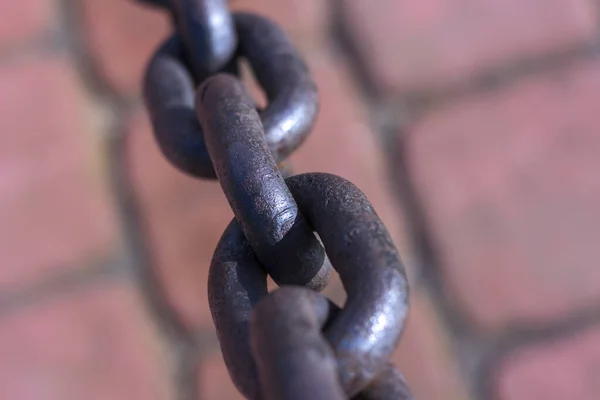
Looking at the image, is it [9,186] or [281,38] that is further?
[9,186]

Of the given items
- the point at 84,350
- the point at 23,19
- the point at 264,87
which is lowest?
the point at 84,350

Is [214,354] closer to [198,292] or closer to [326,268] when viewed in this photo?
[198,292]

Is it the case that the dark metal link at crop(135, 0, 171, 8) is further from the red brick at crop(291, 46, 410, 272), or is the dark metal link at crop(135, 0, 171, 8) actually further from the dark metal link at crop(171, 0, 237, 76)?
the red brick at crop(291, 46, 410, 272)

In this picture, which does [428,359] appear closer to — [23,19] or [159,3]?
[159,3]

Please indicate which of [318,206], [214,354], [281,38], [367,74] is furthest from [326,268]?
[367,74]

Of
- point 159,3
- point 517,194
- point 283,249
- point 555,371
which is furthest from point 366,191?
point 283,249

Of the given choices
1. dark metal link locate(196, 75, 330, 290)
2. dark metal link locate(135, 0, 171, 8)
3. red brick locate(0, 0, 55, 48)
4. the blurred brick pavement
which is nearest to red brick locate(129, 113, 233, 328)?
the blurred brick pavement
